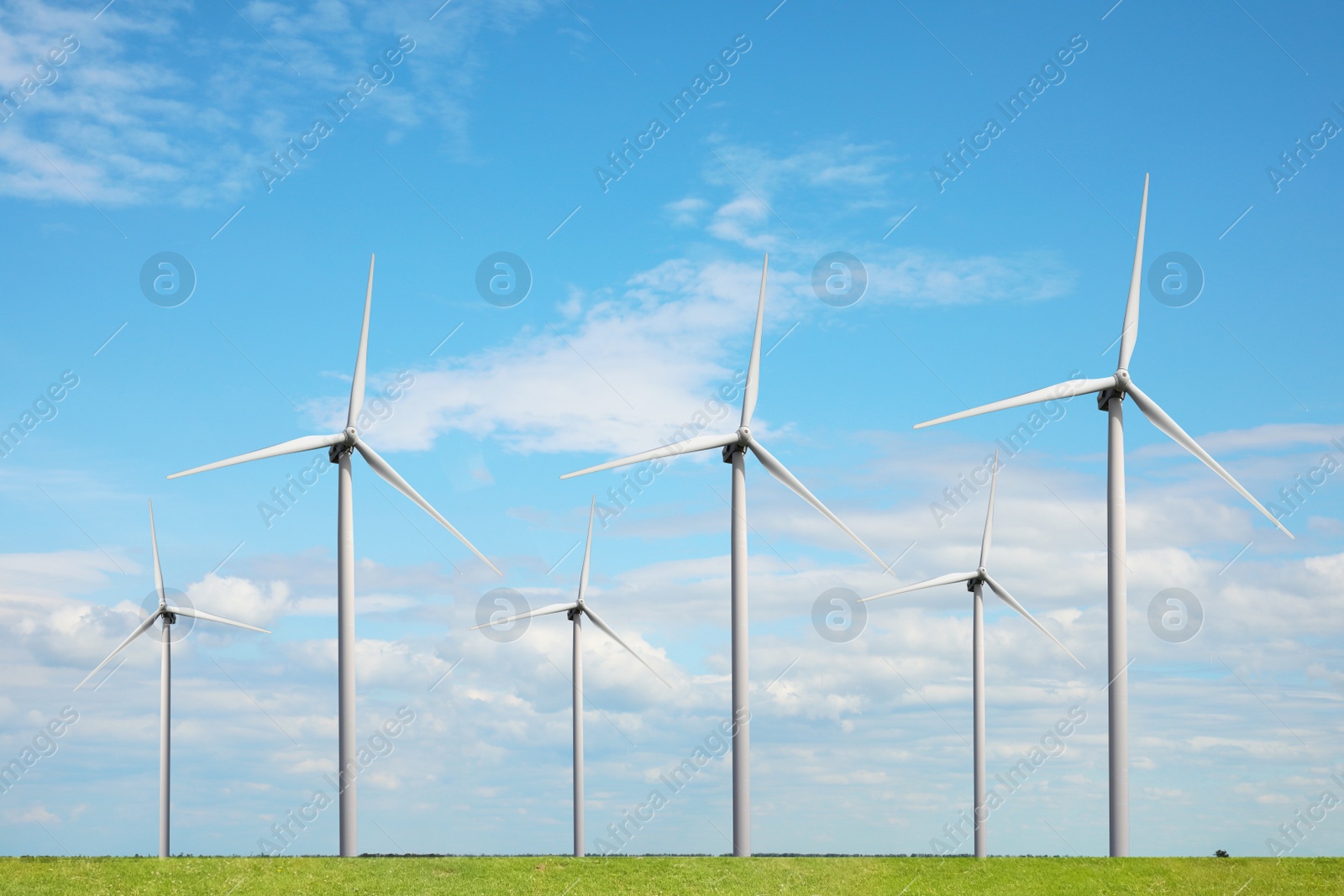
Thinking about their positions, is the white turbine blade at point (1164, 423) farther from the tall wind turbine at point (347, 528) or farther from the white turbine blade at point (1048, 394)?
the tall wind turbine at point (347, 528)

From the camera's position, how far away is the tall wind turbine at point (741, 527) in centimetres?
4625

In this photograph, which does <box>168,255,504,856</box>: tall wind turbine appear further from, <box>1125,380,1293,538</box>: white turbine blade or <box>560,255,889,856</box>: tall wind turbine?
<box>1125,380,1293,538</box>: white turbine blade

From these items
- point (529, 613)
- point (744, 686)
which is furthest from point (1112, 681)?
point (529, 613)

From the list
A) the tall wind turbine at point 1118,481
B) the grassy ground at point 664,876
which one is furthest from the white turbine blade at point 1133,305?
the grassy ground at point 664,876

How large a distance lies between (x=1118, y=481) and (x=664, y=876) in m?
21.2

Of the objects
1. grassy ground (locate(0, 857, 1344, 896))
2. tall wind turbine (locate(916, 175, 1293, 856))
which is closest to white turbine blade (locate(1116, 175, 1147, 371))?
tall wind turbine (locate(916, 175, 1293, 856))

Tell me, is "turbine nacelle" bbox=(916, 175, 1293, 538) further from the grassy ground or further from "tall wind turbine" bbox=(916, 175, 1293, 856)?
the grassy ground

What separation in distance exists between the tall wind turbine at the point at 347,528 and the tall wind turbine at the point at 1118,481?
21.4 meters

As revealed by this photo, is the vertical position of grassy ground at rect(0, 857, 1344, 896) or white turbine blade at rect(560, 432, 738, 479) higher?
white turbine blade at rect(560, 432, 738, 479)

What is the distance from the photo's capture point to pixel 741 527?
160 ft

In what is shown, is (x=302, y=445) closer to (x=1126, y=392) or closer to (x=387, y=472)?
(x=387, y=472)

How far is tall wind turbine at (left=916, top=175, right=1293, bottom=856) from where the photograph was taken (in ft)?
146

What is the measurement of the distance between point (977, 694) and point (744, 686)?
17573 mm

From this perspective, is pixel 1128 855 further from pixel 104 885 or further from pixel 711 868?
pixel 104 885
